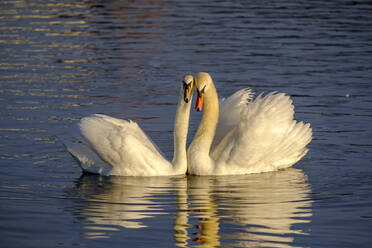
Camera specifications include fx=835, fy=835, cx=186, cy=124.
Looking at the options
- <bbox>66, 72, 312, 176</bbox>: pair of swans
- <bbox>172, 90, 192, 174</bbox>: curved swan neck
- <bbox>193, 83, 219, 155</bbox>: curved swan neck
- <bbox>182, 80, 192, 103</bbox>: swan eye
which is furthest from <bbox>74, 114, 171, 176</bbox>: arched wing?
<bbox>182, 80, 192, 103</bbox>: swan eye

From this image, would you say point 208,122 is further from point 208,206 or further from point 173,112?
point 173,112

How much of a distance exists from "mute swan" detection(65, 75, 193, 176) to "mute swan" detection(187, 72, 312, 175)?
267 mm

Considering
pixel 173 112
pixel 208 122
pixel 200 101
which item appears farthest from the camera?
pixel 173 112

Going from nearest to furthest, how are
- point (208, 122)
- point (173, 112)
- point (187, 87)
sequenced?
1. point (187, 87)
2. point (208, 122)
3. point (173, 112)

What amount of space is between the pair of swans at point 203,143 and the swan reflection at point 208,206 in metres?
0.17

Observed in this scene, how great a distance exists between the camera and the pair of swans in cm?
1146

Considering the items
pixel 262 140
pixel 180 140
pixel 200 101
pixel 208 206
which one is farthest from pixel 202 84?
pixel 208 206

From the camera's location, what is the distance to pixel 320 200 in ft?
33.7

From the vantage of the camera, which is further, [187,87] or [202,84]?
[202,84]

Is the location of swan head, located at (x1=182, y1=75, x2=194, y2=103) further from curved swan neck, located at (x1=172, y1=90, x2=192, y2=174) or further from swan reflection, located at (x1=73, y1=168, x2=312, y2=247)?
swan reflection, located at (x1=73, y1=168, x2=312, y2=247)

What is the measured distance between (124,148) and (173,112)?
4.05 meters

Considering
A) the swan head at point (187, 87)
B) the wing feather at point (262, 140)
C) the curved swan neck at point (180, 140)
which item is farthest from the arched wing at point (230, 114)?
the swan head at point (187, 87)

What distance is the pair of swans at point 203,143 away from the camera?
1146 centimetres

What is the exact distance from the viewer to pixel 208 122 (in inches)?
472
